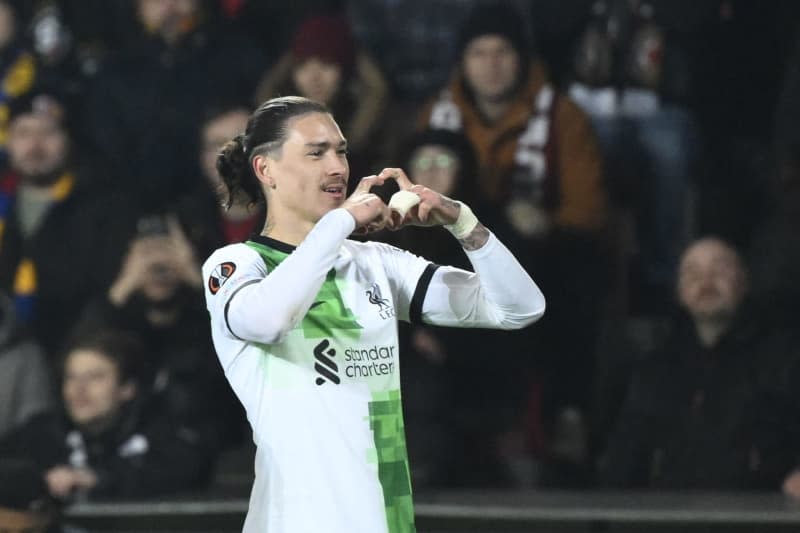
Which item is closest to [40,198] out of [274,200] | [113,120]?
[113,120]

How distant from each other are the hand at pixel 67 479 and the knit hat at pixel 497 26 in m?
2.59

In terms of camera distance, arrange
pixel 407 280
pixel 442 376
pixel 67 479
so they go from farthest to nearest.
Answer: pixel 442 376 → pixel 67 479 → pixel 407 280

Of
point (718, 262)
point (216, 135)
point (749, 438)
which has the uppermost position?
point (216, 135)

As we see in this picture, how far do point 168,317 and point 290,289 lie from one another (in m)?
3.86

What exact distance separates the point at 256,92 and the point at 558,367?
2.17 metres

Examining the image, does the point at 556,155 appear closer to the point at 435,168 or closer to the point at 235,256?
the point at 435,168

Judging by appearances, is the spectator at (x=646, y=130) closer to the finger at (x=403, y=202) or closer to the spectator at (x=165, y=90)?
the spectator at (x=165, y=90)

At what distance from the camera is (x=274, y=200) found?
383 centimetres

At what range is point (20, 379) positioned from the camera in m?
7.07

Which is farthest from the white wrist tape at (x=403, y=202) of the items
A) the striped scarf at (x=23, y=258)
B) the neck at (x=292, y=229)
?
the striped scarf at (x=23, y=258)

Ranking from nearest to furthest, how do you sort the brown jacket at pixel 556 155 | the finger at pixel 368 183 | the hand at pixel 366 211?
1. the hand at pixel 366 211
2. the finger at pixel 368 183
3. the brown jacket at pixel 556 155

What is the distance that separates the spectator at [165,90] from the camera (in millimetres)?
7906

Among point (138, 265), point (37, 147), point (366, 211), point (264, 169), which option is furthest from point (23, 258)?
point (366, 211)

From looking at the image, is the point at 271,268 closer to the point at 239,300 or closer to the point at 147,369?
the point at 239,300
